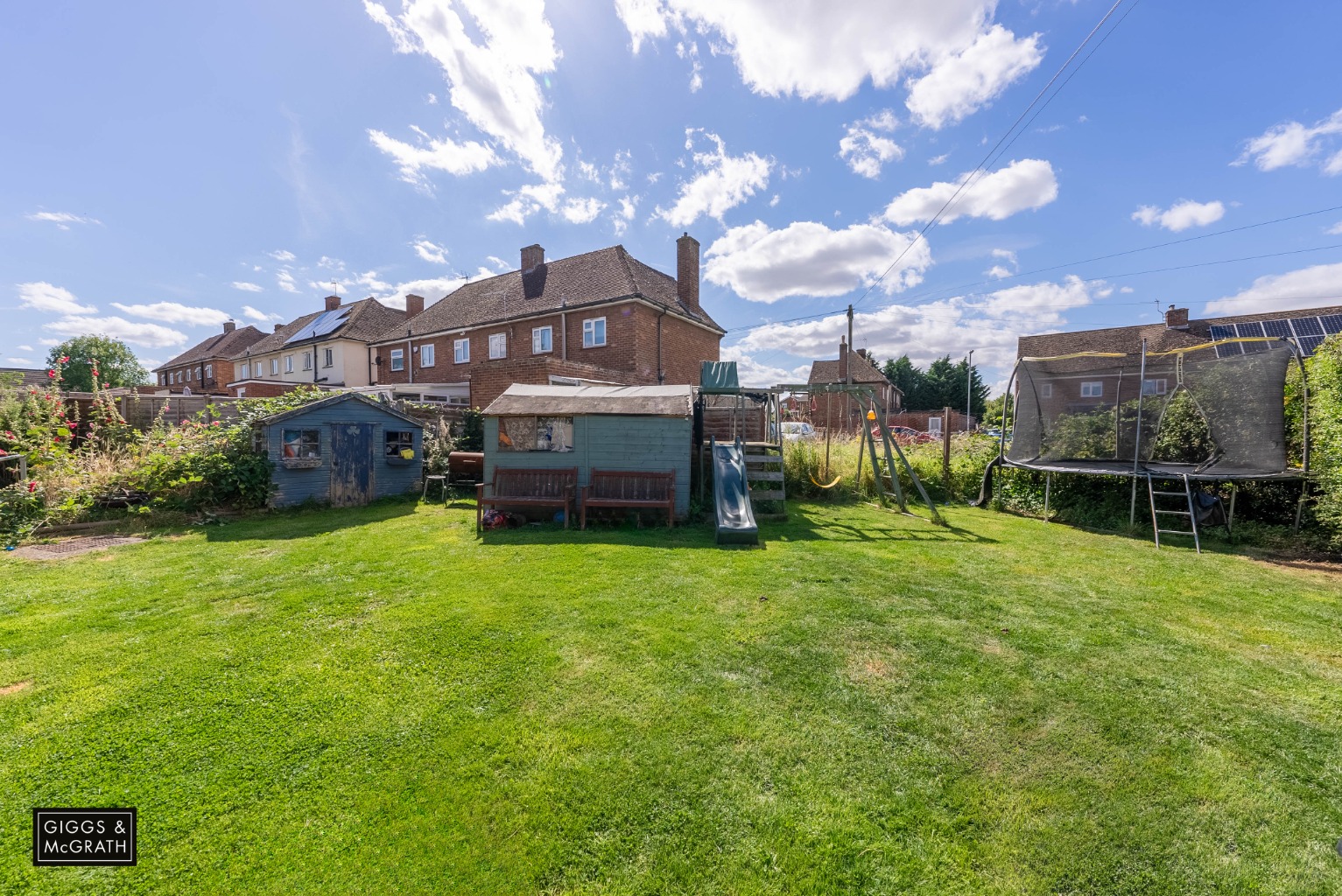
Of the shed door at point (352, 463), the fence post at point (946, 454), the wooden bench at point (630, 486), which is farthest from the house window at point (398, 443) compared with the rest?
the fence post at point (946, 454)

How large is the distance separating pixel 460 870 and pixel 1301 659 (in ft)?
20.5

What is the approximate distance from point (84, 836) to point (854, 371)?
4182cm

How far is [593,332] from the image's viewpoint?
763 inches

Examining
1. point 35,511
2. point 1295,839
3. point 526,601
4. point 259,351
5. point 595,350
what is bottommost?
point 1295,839

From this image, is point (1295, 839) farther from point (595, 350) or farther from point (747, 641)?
→ point (595, 350)

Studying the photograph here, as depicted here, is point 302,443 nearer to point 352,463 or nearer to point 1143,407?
point 352,463

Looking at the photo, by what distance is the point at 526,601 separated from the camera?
16.5 feet

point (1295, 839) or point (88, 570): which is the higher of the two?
point (88, 570)

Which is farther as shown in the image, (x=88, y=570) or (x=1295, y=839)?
(x=88, y=570)

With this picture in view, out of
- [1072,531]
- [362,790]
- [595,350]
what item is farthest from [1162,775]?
[595,350]

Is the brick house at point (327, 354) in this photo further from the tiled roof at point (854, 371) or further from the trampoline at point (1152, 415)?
the tiled roof at point (854, 371)

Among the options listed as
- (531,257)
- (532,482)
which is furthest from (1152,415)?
(531,257)

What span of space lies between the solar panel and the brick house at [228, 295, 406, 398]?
126ft

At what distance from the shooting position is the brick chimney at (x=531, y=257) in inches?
923
